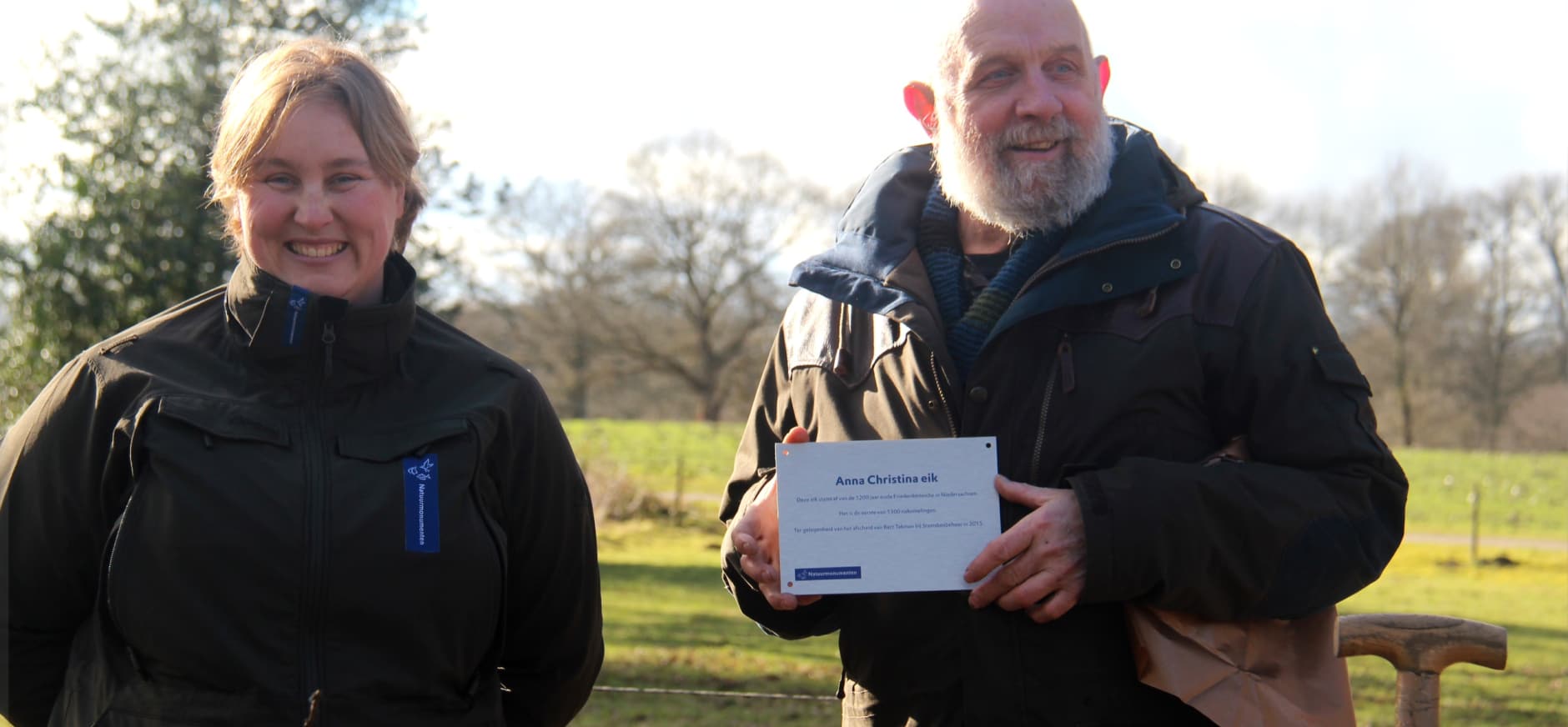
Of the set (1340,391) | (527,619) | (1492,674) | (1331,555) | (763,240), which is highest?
(763,240)

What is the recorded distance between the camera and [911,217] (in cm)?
319

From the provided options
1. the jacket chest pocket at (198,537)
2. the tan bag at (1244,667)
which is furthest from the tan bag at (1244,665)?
the jacket chest pocket at (198,537)

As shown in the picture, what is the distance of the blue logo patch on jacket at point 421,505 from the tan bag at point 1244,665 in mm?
1268

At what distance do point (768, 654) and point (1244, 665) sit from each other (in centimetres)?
870

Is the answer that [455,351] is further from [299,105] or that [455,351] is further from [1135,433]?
[1135,433]

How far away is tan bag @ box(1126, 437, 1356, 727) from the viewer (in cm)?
258

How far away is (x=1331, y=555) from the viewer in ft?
8.60

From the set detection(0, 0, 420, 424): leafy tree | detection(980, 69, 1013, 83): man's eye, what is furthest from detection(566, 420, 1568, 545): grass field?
detection(980, 69, 1013, 83): man's eye

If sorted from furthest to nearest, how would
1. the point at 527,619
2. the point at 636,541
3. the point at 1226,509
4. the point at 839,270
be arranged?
1. the point at 636,541
2. the point at 839,270
3. the point at 527,619
4. the point at 1226,509

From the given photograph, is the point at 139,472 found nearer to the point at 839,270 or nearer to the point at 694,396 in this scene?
the point at 839,270

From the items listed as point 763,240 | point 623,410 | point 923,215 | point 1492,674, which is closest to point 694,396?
point 623,410

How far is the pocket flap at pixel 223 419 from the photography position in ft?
8.06

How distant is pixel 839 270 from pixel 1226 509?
942 millimetres

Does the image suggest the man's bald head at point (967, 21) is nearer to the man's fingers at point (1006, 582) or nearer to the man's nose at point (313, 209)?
the man's fingers at point (1006, 582)
